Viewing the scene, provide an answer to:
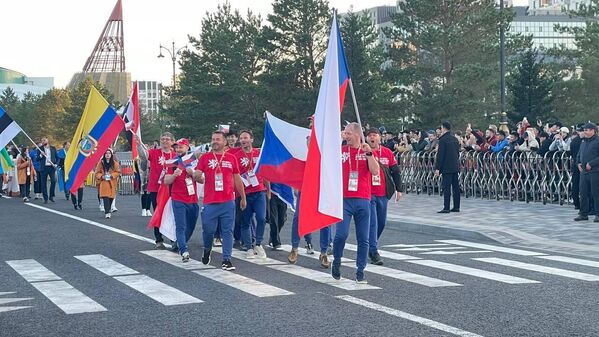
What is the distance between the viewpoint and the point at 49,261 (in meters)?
13.7

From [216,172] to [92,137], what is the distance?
25.5 ft

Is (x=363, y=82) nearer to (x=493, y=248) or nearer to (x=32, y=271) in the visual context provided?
(x=493, y=248)

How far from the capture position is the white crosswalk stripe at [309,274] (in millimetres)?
10570

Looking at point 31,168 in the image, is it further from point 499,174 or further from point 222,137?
point 222,137

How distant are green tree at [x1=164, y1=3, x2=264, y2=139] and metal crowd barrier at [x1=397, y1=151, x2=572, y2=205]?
40122mm

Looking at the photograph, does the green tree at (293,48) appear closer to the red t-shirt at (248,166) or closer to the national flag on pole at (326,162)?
the red t-shirt at (248,166)

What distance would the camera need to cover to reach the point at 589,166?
17312 millimetres

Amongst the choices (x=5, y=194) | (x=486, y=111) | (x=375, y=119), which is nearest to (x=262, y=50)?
(x=375, y=119)

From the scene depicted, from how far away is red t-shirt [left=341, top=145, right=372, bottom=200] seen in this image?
11.0 m

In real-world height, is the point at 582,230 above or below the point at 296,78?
below

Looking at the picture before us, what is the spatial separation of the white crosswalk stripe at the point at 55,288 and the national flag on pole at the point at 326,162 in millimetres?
2509

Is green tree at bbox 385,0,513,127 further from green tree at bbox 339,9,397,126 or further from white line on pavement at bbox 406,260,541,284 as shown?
white line on pavement at bbox 406,260,541,284

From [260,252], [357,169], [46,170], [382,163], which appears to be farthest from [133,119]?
[46,170]

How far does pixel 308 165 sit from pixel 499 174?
13716 millimetres
